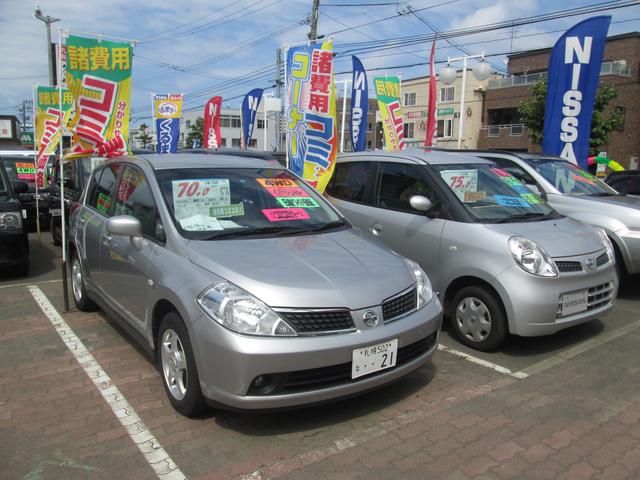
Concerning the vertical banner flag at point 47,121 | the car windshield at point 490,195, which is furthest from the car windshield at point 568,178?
the vertical banner flag at point 47,121

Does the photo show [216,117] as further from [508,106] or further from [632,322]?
[508,106]

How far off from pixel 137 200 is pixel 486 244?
9.81 feet

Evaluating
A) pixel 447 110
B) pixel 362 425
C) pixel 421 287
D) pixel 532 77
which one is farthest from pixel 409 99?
pixel 362 425

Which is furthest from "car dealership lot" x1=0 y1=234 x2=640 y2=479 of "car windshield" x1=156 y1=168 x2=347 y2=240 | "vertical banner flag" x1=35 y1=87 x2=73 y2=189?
"vertical banner flag" x1=35 y1=87 x2=73 y2=189

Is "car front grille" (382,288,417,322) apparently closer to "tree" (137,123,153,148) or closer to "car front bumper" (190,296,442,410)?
"car front bumper" (190,296,442,410)

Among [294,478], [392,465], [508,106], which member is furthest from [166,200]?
[508,106]

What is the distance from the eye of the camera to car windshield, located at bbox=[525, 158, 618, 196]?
683 cm

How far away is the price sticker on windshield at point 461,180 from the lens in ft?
16.3

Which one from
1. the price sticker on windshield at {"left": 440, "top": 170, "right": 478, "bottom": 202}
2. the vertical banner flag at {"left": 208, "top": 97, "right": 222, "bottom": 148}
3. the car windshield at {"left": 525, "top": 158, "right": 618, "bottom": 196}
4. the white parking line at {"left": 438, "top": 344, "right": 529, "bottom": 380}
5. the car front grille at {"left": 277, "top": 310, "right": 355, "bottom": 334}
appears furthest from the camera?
the vertical banner flag at {"left": 208, "top": 97, "right": 222, "bottom": 148}

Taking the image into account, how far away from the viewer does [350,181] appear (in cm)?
620

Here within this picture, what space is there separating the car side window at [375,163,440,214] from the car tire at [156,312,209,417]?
9.28 feet

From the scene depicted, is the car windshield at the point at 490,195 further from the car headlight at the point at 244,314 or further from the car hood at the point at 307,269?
the car headlight at the point at 244,314

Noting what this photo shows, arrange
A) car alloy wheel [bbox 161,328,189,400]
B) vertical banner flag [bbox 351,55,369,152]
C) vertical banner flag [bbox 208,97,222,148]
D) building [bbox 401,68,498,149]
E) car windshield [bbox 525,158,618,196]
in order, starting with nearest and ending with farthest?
car alloy wheel [bbox 161,328,189,400] → car windshield [bbox 525,158,618,196] → vertical banner flag [bbox 351,55,369,152] → vertical banner flag [bbox 208,97,222,148] → building [bbox 401,68,498,149]

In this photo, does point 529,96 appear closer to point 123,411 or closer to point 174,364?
point 174,364
